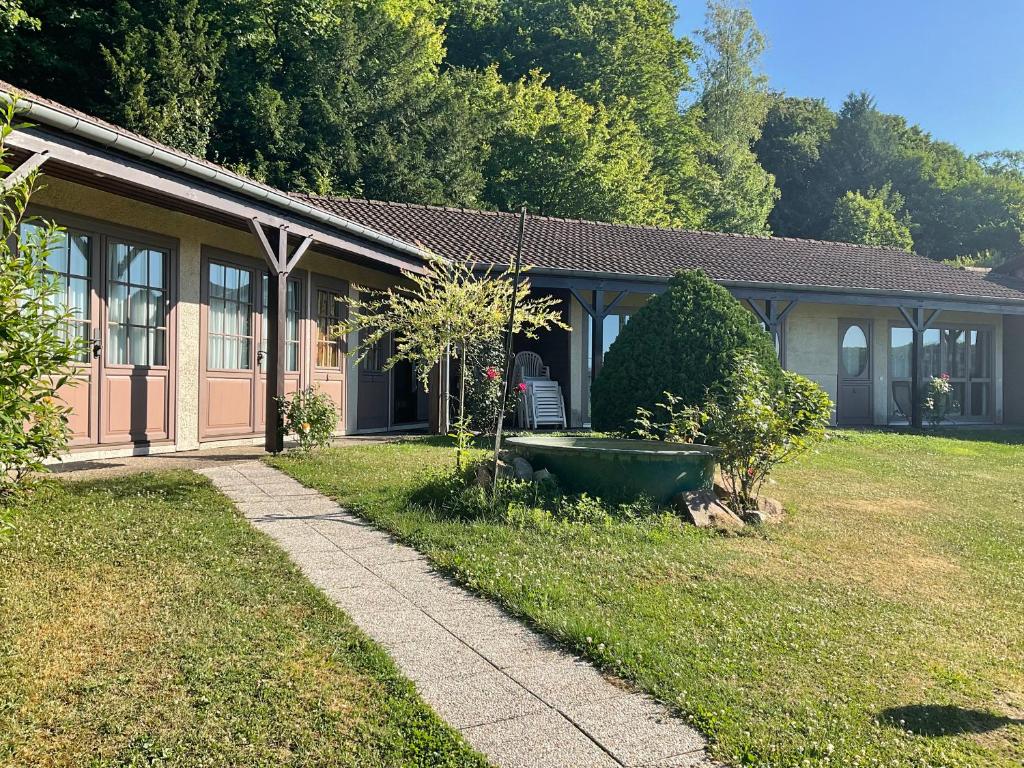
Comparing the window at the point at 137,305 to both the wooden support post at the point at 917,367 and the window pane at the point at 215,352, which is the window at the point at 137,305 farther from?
the wooden support post at the point at 917,367

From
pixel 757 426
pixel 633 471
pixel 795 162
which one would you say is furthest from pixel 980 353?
pixel 795 162

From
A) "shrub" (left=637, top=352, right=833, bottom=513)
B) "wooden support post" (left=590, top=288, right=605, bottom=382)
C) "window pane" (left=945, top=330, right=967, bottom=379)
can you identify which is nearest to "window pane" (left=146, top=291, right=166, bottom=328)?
"shrub" (left=637, top=352, right=833, bottom=513)

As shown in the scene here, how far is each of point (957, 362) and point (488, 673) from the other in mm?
18118

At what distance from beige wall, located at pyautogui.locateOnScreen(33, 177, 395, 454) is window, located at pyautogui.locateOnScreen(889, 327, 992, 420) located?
14.0 m

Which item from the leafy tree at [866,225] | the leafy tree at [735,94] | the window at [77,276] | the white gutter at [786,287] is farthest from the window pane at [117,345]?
the leafy tree at [866,225]

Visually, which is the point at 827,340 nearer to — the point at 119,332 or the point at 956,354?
the point at 956,354

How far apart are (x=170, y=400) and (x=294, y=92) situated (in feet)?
61.3

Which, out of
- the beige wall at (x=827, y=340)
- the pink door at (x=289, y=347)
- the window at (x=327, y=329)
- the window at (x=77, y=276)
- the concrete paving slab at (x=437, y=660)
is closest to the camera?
the concrete paving slab at (x=437, y=660)

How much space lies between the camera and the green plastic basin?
21.2 feet

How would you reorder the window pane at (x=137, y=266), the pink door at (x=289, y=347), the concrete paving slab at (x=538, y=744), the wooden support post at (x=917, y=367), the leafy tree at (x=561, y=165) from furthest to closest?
the leafy tree at (x=561, y=165), the wooden support post at (x=917, y=367), the pink door at (x=289, y=347), the window pane at (x=137, y=266), the concrete paving slab at (x=538, y=744)

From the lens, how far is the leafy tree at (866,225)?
38.6 meters

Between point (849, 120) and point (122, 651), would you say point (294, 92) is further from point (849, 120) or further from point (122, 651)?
point (849, 120)

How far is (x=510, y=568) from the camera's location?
4746 millimetres

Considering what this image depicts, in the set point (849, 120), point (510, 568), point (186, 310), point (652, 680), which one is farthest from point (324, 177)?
point (849, 120)
